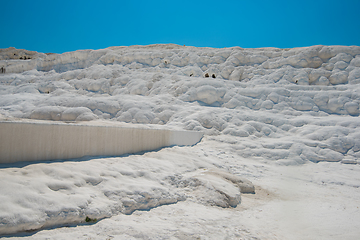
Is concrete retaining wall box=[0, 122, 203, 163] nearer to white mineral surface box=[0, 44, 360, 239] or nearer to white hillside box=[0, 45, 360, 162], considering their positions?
white mineral surface box=[0, 44, 360, 239]

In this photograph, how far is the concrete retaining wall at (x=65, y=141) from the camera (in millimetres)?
3672

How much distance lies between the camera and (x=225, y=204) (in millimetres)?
4613

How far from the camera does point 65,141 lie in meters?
4.35

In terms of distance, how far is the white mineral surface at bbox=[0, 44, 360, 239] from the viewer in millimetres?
3312

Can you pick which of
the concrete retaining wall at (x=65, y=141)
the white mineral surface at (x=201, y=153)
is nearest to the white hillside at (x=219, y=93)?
the white mineral surface at (x=201, y=153)

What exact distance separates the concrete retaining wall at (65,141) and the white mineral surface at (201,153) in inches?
7.9

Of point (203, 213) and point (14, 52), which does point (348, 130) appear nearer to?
point (203, 213)

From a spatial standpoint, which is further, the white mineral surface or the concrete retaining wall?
the concrete retaining wall

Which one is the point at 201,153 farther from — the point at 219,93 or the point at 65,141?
the point at 219,93

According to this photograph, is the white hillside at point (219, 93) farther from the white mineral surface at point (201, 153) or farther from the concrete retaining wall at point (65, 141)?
the concrete retaining wall at point (65, 141)

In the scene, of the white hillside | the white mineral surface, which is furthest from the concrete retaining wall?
the white hillside

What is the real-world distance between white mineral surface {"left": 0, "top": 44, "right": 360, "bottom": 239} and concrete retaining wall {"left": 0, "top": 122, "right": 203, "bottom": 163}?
0.20 metres

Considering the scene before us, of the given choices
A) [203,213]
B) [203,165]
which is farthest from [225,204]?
[203,165]

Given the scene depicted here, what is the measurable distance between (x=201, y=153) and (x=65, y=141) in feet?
13.4
